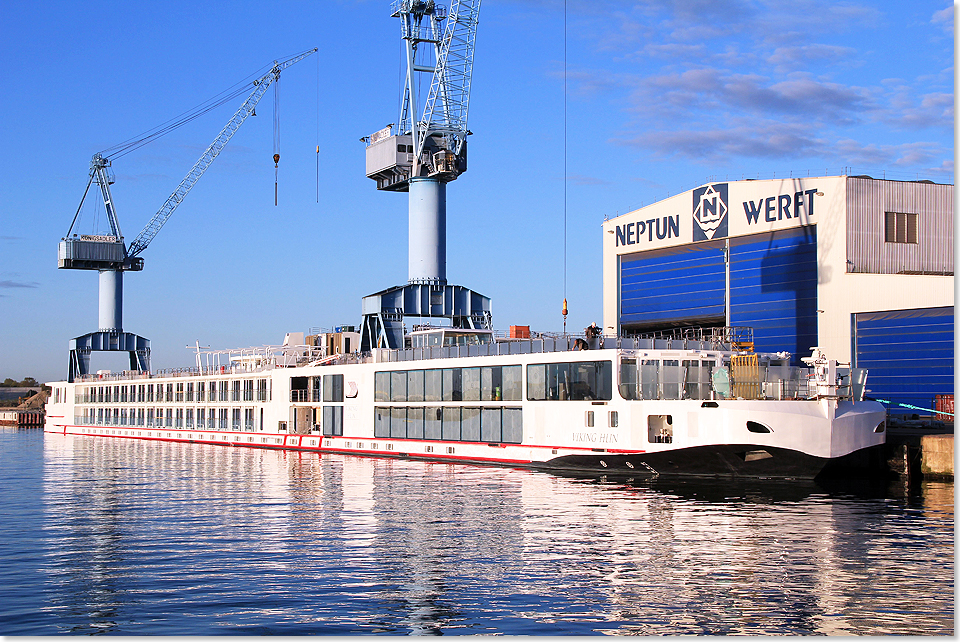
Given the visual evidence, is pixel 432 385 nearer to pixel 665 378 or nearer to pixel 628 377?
pixel 628 377

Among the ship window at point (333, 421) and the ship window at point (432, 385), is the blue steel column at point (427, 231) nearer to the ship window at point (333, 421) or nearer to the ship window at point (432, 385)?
the ship window at point (333, 421)

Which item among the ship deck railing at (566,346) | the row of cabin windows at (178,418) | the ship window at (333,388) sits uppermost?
the ship deck railing at (566,346)

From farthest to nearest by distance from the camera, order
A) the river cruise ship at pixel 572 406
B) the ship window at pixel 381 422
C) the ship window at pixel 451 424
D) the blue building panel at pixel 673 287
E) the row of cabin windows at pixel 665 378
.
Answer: the blue building panel at pixel 673 287
the ship window at pixel 381 422
the ship window at pixel 451 424
the row of cabin windows at pixel 665 378
the river cruise ship at pixel 572 406

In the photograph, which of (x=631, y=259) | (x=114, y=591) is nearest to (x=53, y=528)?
(x=114, y=591)

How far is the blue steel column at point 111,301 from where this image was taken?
144 metres

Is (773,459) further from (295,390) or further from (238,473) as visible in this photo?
(295,390)

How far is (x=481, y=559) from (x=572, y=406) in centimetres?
2864

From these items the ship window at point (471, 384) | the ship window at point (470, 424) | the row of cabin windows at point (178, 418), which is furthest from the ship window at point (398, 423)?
the row of cabin windows at point (178, 418)

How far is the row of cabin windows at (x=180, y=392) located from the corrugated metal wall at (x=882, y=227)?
2259 inches

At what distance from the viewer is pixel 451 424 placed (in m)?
69.8

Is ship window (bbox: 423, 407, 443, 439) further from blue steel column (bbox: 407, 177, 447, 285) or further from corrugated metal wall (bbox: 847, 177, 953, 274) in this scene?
corrugated metal wall (bbox: 847, 177, 953, 274)

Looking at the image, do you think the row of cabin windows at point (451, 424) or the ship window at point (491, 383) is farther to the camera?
the ship window at point (491, 383)

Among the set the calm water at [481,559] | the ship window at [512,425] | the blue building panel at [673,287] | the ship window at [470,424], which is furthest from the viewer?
the blue building panel at [673,287]

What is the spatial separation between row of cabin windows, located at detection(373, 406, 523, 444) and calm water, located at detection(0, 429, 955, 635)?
10384 millimetres
